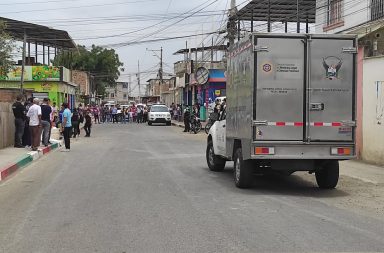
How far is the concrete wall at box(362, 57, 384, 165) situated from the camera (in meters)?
14.6

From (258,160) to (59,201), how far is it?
151 inches

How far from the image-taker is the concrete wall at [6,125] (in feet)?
60.2

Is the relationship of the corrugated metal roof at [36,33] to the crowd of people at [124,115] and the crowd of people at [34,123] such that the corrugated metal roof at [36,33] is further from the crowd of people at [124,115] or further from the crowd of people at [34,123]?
the crowd of people at [34,123]

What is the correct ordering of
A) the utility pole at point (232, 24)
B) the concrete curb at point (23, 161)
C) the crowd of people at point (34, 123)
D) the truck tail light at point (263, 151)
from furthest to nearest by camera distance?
the utility pole at point (232, 24)
the crowd of people at point (34, 123)
the concrete curb at point (23, 161)
the truck tail light at point (263, 151)

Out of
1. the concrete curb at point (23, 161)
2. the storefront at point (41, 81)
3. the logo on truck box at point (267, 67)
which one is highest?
the storefront at point (41, 81)

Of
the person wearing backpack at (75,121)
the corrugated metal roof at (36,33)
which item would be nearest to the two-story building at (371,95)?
the person wearing backpack at (75,121)

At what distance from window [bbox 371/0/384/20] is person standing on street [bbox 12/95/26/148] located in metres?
12.7

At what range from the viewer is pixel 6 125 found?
18.9 metres

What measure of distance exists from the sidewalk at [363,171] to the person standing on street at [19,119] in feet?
35.0

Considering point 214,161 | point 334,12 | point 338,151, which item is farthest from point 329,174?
point 334,12

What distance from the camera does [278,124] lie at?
10047 millimetres

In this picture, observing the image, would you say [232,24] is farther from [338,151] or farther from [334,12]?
[338,151]

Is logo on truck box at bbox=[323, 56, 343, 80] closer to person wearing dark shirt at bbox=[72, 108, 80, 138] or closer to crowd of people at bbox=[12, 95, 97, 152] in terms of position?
crowd of people at bbox=[12, 95, 97, 152]

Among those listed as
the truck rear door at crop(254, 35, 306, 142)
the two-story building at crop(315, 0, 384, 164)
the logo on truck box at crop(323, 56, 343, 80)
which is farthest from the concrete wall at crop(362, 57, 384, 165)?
the truck rear door at crop(254, 35, 306, 142)
